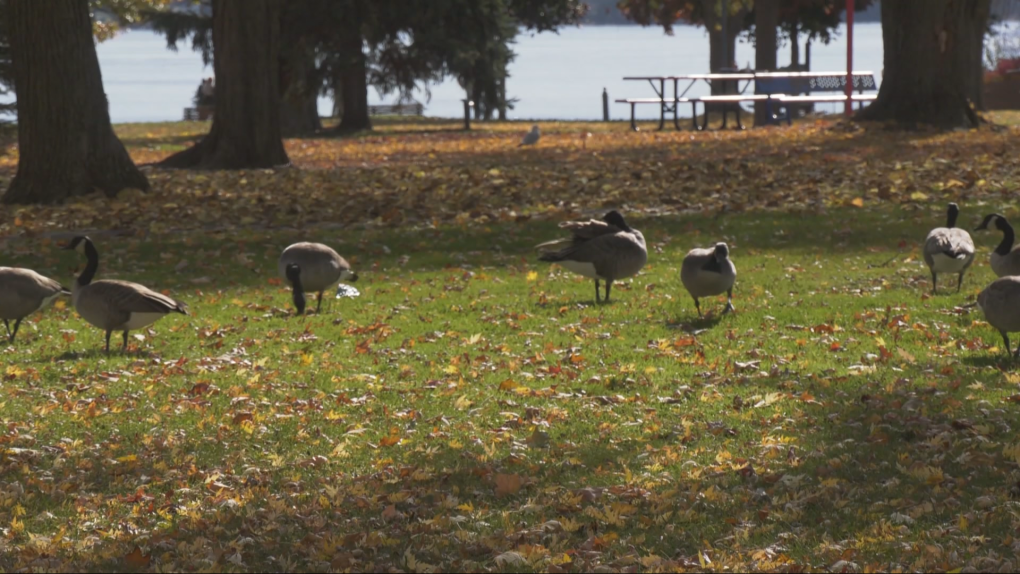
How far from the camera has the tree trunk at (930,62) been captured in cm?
3142

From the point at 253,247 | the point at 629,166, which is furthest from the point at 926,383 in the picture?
the point at 629,166

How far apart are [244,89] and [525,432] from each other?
20.3 m

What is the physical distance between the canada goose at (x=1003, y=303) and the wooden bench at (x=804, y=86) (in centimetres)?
3111

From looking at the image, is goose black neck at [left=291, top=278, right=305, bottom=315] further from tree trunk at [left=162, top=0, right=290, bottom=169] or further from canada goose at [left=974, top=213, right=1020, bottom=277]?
tree trunk at [left=162, top=0, right=290, bottom=169]

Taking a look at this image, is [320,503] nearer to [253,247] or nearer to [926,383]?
[926,383]

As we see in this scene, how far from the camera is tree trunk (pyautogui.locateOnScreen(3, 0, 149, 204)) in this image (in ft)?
74.9

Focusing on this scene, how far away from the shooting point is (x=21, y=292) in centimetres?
1260

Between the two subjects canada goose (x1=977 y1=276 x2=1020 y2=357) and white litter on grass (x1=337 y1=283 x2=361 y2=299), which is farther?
white litter on grass (x1=337 y1=283 x2=361 y2=299)

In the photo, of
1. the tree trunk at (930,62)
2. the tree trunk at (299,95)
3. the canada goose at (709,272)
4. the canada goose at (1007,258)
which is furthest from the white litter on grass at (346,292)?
the tree trunk at (299,95)

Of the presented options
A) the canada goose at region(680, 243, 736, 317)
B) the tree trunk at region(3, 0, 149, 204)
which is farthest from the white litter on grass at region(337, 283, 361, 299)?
the tree trunk at region(3, 0, 149, 204)

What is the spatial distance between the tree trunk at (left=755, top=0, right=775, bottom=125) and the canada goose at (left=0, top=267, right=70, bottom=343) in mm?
39645

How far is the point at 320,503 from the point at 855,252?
12.0 meters

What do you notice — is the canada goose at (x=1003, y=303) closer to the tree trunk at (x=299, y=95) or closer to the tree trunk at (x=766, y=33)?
the tree trunk at (x=299, y=95)

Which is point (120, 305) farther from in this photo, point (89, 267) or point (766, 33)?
point (766, 33)
